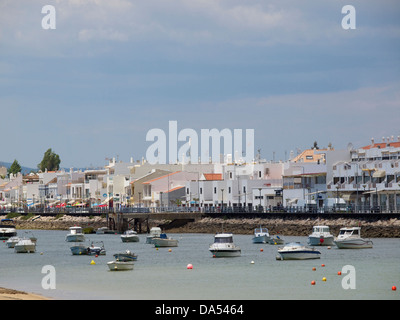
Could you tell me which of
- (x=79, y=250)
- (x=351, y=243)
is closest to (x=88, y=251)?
(x=79, y=250)

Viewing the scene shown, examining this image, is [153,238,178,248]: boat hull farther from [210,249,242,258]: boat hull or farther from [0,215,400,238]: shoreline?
[0,215,400,238]: shoreline

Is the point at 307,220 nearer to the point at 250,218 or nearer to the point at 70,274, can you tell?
the point at 250,218

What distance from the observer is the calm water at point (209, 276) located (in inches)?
2106

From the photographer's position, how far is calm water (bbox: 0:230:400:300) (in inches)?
2106

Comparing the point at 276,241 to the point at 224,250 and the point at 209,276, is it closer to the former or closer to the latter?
the point at 224,250

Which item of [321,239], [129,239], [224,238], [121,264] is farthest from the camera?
[129,239]

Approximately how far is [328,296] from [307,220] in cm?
6599

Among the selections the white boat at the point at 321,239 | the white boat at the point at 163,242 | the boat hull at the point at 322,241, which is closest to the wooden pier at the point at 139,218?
the white boat at the point at 163,242

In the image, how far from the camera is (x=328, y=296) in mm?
51906

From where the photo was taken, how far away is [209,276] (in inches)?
2498

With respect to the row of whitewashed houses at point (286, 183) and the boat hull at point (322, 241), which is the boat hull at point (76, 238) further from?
the boat hull at point (322, 241)
